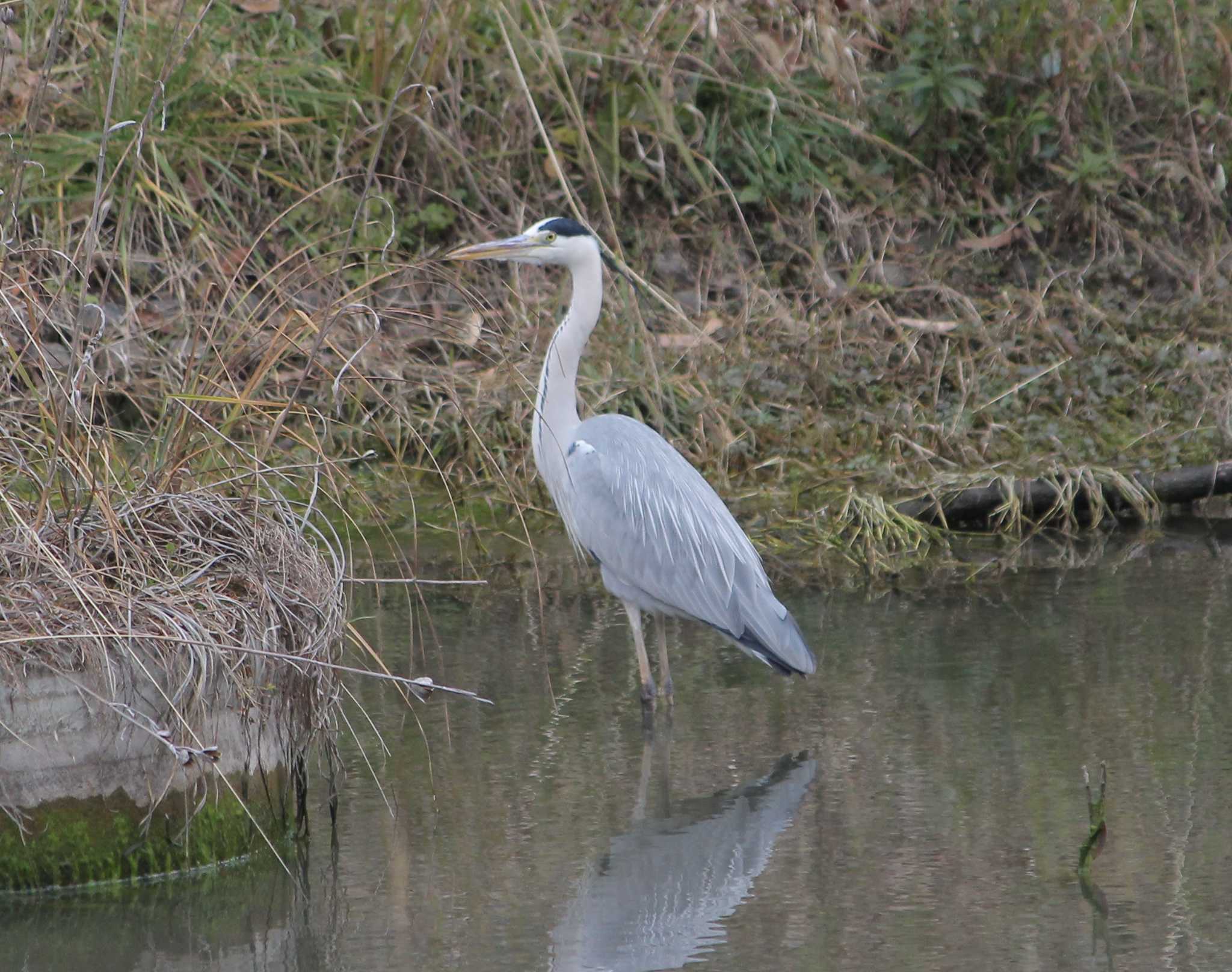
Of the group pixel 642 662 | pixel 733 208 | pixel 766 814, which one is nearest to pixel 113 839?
pixel 766 814

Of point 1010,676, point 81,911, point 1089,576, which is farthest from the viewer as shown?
point 1089,576

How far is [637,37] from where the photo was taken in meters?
10.6

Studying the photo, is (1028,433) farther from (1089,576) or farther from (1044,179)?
(1044,179)

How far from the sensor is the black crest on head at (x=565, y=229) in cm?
634

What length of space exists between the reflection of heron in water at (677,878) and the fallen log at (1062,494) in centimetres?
294

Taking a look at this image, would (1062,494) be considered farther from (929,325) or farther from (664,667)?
(664,667)

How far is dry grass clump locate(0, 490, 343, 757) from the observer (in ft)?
12.8

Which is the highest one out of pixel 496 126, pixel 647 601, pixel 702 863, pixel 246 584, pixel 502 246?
pixel 496 126

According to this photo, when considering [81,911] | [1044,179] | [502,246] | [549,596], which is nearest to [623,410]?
[549,596]

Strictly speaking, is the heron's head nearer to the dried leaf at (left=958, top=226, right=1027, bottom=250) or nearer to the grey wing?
the grey wing

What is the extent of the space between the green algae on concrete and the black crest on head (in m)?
2.78

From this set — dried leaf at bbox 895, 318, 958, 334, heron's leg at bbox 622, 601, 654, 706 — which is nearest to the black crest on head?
heron's leg at bbox 622, 601, 654, 706

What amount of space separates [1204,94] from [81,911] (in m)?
9.02

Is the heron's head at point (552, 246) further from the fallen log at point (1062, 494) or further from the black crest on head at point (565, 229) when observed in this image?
the fallen log at point (1062, 494)
